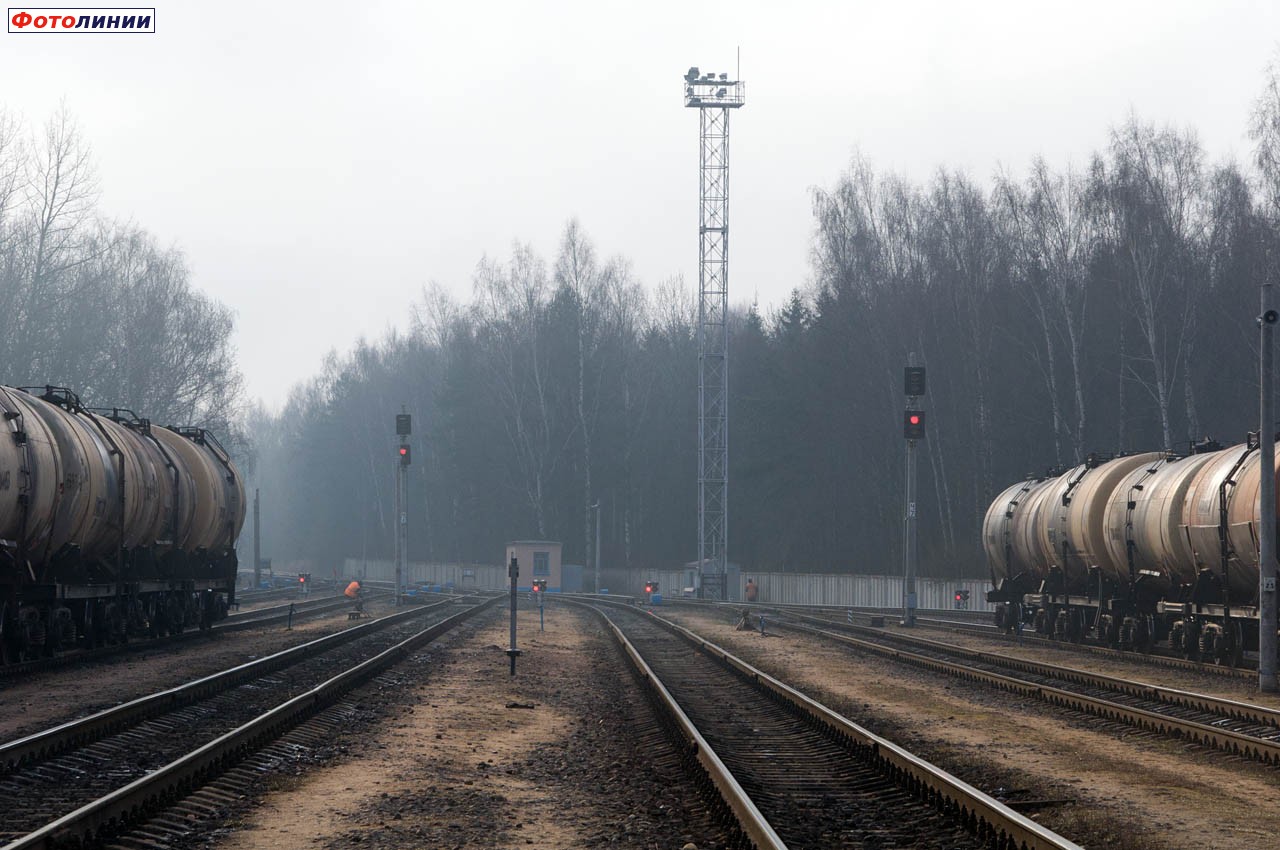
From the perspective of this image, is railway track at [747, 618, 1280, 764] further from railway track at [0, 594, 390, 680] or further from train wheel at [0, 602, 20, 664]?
train wheel at [0, 602, 20, 664]

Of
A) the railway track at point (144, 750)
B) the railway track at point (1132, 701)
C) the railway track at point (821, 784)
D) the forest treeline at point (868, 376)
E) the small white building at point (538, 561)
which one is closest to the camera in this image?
the railway track at point (821, 784)

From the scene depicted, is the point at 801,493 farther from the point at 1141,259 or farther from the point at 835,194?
the point at 1141,259

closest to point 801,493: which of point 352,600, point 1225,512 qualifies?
point 352,600

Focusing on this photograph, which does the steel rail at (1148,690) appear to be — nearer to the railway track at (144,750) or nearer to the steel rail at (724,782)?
the steel rail at (724,782)

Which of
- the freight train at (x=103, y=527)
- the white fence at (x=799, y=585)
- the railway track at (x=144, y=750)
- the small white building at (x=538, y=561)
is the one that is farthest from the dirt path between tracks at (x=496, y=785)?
the small white building at (x=538, y=561)

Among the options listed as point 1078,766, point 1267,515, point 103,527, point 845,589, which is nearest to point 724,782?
point 1078,766

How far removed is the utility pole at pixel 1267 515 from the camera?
18.4m

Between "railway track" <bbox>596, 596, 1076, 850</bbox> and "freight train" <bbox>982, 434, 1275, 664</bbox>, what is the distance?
9011mm

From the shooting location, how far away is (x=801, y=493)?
236ft

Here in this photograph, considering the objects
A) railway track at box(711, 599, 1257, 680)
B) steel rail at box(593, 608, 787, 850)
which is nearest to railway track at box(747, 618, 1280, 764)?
railway track at box(711, 599, 1257, 680)

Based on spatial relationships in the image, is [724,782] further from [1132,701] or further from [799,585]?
[799,585]

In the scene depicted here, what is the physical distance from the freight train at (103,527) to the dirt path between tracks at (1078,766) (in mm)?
11397

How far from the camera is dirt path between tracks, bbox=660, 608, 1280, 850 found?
924 centimetres

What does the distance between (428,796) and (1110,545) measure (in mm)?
20108
